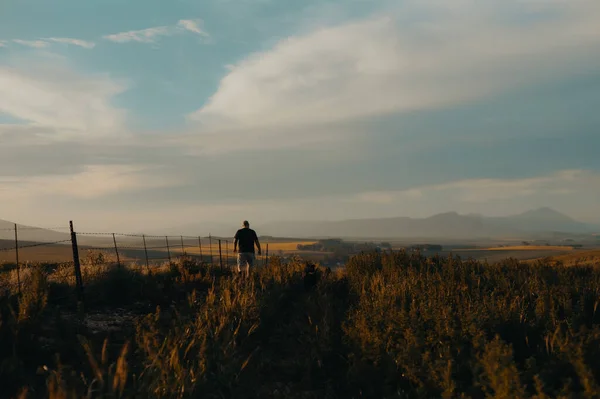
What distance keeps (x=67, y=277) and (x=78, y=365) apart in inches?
292

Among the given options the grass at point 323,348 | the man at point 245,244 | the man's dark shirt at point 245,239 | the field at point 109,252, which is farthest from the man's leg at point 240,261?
the grass at point 323,348

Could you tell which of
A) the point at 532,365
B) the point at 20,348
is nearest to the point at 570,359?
the point at 532,365

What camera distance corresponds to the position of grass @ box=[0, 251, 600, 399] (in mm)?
5246

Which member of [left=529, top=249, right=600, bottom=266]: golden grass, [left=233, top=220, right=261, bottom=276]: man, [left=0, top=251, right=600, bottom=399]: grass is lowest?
[left=529, top=249, right=600, bottom=266]: golden grass

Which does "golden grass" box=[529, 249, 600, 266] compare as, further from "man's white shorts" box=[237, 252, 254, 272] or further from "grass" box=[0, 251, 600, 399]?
"man's white shorts" box=[237, 252, 254, 272]

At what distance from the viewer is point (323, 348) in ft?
24.2

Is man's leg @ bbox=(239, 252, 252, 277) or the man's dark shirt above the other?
the man's dark shirt

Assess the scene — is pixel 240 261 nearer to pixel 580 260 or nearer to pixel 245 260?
pixel 245 260

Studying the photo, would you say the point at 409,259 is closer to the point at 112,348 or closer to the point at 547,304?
the point at 547,304

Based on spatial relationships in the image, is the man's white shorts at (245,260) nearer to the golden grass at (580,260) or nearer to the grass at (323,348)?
the grass at (323,348)

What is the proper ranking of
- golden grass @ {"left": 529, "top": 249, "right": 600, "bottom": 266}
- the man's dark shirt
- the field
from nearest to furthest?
the man's dark shirt
golden grass @ {"left": 529, "top": 249, "right": 600, "bottom": 266}
the field

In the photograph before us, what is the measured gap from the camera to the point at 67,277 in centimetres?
1388

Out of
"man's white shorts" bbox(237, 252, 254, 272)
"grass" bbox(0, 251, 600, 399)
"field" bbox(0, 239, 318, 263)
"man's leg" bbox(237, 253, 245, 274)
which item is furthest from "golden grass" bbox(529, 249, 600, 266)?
"field" bbox(0, 239, 318, 263)

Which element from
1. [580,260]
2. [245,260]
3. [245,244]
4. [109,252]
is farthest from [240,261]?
[580,260]
